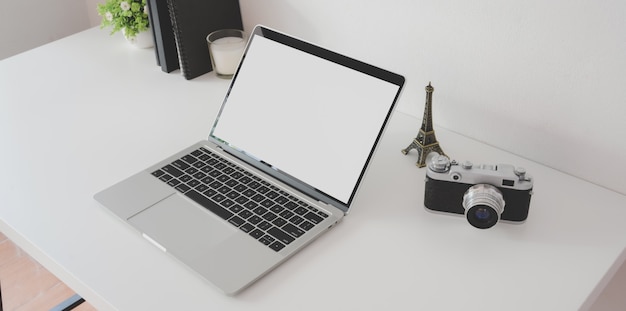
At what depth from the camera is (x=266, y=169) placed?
1053 mm

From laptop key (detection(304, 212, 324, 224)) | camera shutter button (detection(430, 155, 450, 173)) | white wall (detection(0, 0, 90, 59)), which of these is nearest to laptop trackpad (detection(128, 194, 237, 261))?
laptop key (detection(304, 212, 324, 224))

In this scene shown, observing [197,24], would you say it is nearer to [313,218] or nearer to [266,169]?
[266,169]

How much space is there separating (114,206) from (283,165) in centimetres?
26

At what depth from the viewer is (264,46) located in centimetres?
109

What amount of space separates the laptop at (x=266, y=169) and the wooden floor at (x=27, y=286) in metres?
0.93

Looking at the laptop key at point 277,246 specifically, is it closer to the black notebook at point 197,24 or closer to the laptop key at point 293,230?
the laptop key at point 293,230

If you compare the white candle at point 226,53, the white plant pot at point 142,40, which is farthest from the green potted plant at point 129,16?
the white candle at point 226,53

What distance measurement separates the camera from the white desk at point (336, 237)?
836 mm

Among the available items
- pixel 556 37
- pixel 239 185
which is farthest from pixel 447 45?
pixel 239 185

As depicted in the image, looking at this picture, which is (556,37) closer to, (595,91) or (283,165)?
(595,91)

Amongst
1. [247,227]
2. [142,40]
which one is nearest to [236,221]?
[247,227]

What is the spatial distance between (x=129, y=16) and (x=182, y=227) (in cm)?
66

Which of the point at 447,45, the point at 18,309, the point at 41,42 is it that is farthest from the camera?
the point at 41,42

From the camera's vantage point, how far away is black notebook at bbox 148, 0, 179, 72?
1.29 m
